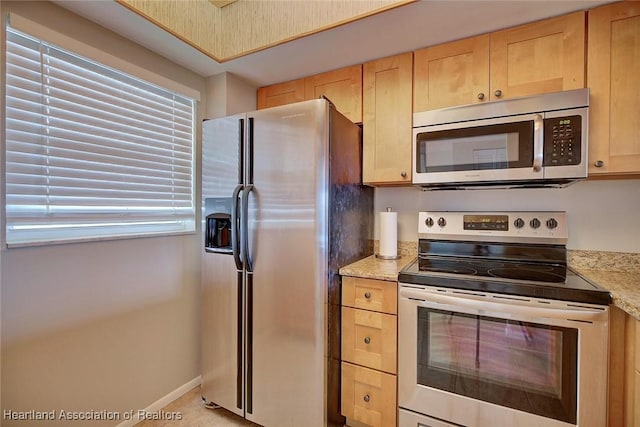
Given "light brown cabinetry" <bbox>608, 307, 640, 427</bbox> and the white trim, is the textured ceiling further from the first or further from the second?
"light brown cabinetry" <bbox>608, 307, 640, 427</bbox>

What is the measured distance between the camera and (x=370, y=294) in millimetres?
1521

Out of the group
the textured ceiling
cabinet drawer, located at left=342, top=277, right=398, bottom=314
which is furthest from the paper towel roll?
the textured ceiling

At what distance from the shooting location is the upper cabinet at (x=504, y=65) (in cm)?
140

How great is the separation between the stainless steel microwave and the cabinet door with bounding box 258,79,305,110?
899 mm

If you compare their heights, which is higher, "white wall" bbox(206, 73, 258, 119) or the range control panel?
"white wall" bbox(206, 73, 258, 119)

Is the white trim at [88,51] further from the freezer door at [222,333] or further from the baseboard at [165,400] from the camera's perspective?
the baseboard at [165,400]

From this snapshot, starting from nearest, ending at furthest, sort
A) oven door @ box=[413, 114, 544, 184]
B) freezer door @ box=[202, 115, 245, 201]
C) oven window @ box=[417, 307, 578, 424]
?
oven window @ box=[417, 307, 578, 424] → oven door @ box=[413, 114, 544, 184] → freezer door @ box=[202, 115, 245, 201]

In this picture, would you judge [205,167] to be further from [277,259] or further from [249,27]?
[249,27]

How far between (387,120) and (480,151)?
57cm

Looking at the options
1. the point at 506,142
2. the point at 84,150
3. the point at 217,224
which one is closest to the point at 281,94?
the point at 217,224

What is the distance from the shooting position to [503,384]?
4.19ft

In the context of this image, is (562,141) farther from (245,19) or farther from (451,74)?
(245,19)

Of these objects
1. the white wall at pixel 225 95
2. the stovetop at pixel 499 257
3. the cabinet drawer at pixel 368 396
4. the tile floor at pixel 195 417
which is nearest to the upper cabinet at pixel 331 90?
the white wall at pixel 225 95

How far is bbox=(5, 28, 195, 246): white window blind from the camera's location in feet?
4.11
